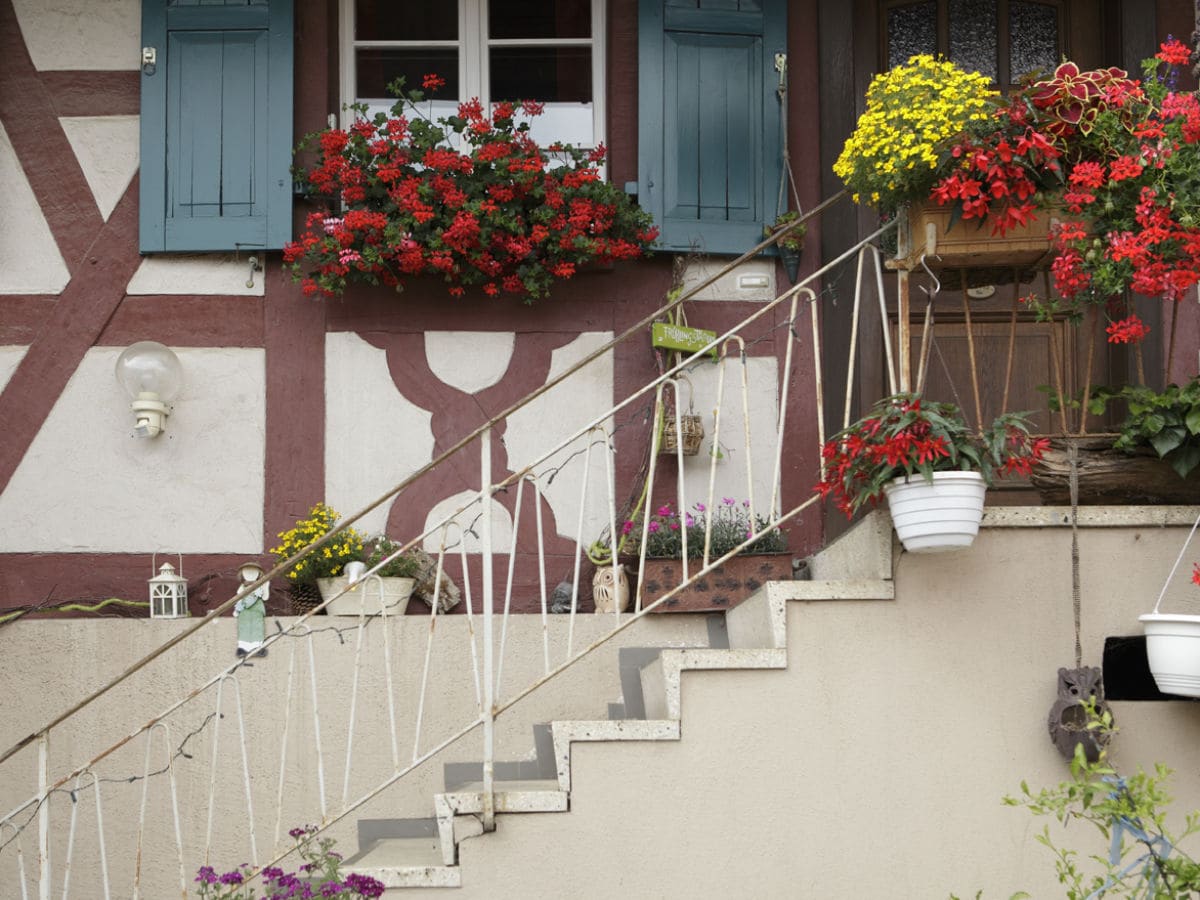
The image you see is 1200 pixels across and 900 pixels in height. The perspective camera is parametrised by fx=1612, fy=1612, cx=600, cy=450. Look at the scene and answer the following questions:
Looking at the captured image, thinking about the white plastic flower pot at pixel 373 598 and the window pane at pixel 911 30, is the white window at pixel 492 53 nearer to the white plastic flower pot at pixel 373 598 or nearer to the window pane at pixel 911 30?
the window pane at pixel 911 30

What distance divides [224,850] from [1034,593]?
107 inches

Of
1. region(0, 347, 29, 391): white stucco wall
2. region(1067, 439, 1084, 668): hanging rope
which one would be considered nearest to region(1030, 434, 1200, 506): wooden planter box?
region(1067, 439, 1084, 668): hanging rope

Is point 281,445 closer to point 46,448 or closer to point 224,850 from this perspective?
point 46,448

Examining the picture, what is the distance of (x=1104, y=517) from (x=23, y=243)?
4016mm

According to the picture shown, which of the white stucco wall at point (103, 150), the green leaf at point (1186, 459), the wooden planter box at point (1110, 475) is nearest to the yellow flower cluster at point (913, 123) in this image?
the wooden planter box at point (1110, 475)

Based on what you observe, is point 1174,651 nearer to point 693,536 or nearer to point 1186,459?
point 1186,459

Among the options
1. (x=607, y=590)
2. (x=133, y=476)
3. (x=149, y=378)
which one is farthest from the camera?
(x=133, y=476)

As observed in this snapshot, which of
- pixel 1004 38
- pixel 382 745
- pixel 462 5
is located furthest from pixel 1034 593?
pixel 462 5

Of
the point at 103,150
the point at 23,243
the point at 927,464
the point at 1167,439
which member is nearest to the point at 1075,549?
the point at 1167,439

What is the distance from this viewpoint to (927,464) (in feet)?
13.4

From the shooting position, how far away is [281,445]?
5.98 m

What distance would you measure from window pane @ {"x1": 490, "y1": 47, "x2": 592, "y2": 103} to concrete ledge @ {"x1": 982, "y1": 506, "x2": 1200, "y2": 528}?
9.09 ft

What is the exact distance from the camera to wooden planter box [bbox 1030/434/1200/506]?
4383 mm

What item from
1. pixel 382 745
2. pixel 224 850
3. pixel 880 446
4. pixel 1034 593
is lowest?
pixel 224 850
